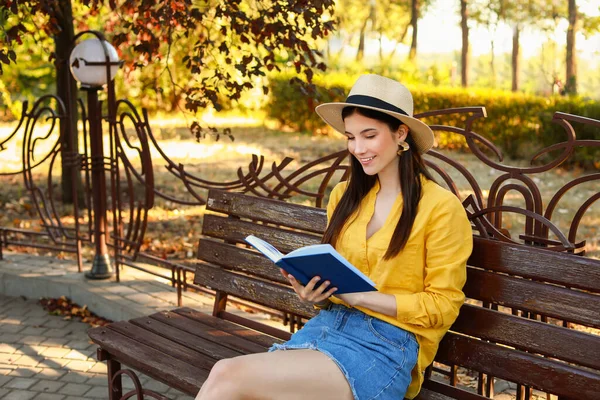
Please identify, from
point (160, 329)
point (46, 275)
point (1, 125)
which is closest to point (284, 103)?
point (1, 125)

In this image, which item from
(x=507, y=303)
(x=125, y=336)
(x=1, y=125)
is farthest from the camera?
(x=1, y=125)

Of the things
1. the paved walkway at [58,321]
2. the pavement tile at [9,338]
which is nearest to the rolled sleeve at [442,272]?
the paved walkway at [58,321]

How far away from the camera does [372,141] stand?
118 inches

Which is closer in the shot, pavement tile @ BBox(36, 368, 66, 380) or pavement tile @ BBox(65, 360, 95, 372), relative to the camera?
pavement tile @ BBox(36, 368, 66, 380)

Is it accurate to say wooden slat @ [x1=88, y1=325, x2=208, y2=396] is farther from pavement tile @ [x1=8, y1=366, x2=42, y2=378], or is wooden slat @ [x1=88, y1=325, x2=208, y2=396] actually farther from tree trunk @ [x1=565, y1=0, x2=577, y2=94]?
tree trunk @ [x1=565, y1=0, x2=577, y2=94]

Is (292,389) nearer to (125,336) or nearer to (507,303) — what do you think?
(507,303)

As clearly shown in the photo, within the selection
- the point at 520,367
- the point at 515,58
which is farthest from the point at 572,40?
the point at 520,367

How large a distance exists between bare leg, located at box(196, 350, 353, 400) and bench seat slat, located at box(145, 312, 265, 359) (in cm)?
69

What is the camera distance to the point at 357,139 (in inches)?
118

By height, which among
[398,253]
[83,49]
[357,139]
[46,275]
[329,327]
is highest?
[83,49]

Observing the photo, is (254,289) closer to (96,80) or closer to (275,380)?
(275,380)

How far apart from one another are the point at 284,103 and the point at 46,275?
12.6 metres

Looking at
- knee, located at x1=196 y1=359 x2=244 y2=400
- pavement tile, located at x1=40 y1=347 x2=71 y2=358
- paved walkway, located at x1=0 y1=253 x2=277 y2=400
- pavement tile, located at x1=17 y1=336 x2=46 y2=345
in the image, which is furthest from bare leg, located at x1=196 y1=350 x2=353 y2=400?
pavement tile, located at x1=17 y1=336 x2=46 y2=345

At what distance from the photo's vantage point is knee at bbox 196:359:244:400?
273 cm
